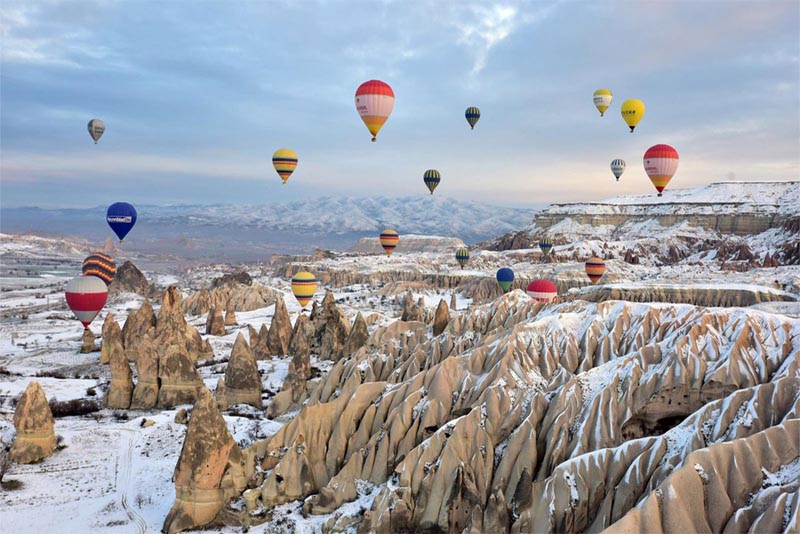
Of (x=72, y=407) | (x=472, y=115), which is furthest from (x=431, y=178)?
(x=72, y=407)

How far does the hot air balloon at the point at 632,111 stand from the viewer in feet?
212

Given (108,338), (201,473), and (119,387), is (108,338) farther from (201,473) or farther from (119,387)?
(201,473)

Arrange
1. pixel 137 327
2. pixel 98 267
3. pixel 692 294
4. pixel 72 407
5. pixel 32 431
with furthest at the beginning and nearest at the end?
pixel 98 267, pixel 692 294, pixel 137 327, pixel 72 407, pixel 32 431

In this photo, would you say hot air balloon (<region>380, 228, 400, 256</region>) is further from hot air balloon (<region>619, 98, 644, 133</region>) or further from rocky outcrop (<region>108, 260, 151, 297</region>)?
rocky outcrop (<region>108, 260, 151, 297</region>)

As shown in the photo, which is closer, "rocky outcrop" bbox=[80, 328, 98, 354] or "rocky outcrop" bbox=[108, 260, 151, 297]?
"rocky outcrop" bbox=[80, 328, 98, 354]

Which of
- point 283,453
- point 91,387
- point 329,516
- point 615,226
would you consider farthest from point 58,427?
point 615,226

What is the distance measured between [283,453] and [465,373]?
1011 cm

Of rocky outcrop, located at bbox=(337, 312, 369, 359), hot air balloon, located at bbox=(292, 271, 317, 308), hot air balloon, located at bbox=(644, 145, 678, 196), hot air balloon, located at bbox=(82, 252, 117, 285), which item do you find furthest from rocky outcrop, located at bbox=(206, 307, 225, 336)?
hot air balloon, located at bbox=(644, 145, 678, 196)

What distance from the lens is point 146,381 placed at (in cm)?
4541

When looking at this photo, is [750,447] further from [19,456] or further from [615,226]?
[615,226]

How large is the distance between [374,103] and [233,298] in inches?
2285

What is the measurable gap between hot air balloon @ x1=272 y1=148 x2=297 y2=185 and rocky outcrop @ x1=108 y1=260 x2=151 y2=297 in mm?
54812

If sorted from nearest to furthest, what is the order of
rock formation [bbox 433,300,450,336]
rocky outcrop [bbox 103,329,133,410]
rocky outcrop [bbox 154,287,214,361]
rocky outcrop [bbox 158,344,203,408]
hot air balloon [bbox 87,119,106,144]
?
1. rock formation [bbox 433,300,450,336]
2. rocky outcrop [bbox 103,329,133,410]
3. rocky outcrop [bbox 158,344,203,408]
4. rocky outcrop [bbox 154,287,214,361]
5. hot air balloon [bbox 87,119,106,144]

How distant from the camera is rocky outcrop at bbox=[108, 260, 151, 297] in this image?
114438 mm
